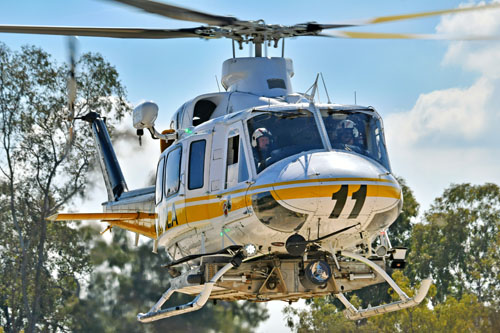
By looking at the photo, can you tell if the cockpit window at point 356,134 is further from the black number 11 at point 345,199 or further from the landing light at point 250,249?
the landing light at point 250,249

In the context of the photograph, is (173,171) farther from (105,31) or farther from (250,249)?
(250,249)

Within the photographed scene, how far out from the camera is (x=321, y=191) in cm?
1202

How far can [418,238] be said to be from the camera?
37625mm

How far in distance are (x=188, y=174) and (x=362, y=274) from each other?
269 cm

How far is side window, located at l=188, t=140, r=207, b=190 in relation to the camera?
13.7m

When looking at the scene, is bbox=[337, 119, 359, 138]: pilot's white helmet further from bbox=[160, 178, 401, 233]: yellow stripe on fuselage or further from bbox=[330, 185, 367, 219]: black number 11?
bbox=[330, 185, 367, 219]: black number 11

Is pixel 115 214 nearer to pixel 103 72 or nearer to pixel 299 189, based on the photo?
pixel 299 189

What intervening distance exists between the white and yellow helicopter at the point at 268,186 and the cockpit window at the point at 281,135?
0.6 inches

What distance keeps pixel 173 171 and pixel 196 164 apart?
66cm

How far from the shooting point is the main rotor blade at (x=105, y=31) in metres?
13.7

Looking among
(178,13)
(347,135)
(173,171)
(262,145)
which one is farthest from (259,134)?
(173,171)

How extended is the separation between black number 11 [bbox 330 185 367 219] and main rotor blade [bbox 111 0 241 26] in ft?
9.27

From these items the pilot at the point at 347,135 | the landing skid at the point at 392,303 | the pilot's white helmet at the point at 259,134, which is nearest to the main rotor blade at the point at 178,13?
the pilot's white helmet at the point at 259,134

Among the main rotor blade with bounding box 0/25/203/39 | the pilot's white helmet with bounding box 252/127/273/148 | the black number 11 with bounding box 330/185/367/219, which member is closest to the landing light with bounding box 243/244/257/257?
the black number 11 with bounding box 330/185/367/219
